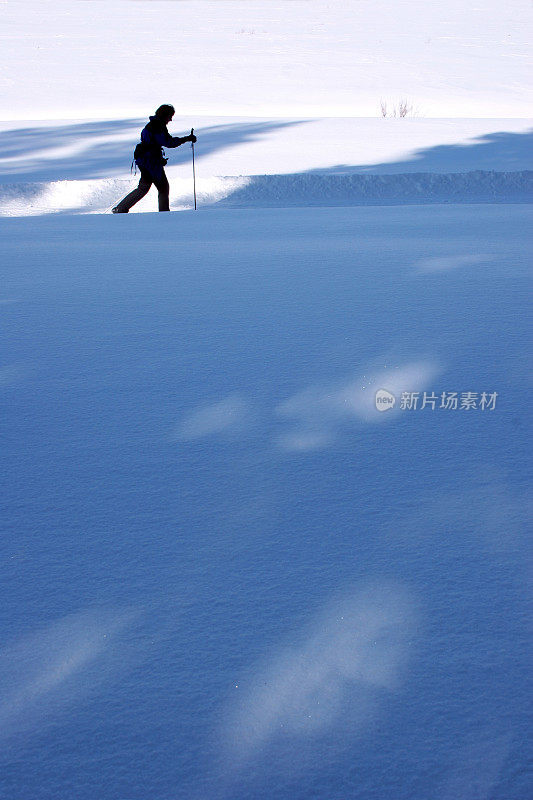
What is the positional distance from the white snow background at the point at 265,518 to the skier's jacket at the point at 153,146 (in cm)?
286

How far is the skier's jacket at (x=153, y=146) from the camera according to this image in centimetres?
713

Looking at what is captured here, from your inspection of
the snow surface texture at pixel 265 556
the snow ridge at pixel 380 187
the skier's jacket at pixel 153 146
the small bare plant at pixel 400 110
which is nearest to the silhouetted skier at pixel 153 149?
the skier's jacket at pixel 153 146

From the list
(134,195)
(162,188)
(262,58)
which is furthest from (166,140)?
(262,58)

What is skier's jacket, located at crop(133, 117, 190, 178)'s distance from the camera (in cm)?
713

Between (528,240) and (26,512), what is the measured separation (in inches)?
132

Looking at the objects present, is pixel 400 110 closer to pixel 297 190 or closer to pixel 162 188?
pixel 297 190

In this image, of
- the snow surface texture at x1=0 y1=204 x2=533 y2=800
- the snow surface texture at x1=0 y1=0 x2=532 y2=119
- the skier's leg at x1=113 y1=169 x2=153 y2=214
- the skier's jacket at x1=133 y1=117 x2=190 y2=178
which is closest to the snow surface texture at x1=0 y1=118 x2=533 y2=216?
the skier's leg at x1=113 y1=169 x2=153 y2=214

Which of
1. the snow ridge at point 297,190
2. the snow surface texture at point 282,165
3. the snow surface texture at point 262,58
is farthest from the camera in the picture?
the snow surface texture at point 262,58

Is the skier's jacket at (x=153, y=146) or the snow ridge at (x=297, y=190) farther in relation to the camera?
the snow ridge at (x=297, y=190)

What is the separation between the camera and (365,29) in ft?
102

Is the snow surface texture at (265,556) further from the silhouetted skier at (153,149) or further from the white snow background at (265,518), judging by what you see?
the silhouetted skier at (153,149)

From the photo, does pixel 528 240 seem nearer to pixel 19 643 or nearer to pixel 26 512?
pixel 26 512

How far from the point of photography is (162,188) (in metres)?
7.40

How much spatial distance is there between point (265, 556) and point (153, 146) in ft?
21.2
